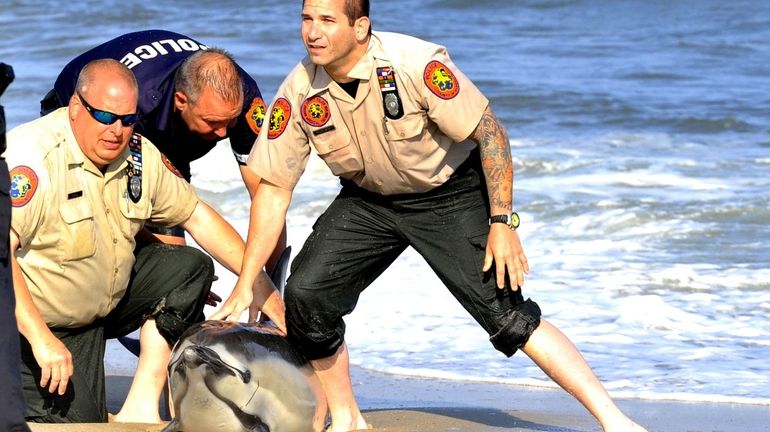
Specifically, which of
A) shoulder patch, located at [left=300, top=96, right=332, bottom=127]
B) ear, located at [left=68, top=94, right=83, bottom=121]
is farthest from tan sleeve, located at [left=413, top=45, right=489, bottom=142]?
ear, located at [left=68, top=94, right=83, bottom=121]

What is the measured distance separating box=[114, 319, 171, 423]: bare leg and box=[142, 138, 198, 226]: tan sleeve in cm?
41

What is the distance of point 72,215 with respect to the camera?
457cm

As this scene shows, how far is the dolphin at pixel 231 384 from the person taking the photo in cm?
424

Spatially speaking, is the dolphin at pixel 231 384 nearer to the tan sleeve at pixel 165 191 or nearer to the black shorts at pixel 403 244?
the black shorts at pixel 403 244

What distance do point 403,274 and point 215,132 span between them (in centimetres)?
284

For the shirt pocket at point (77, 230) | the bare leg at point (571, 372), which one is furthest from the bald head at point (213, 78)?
the bare leg at point (571, 372)

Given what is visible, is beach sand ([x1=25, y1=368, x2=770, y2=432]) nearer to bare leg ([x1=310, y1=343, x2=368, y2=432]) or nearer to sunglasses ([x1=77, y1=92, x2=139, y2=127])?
bare leg ([x1=310, y1=343, x2=368, y2=432])

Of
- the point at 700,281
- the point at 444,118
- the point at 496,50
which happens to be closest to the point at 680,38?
the point at 496,50

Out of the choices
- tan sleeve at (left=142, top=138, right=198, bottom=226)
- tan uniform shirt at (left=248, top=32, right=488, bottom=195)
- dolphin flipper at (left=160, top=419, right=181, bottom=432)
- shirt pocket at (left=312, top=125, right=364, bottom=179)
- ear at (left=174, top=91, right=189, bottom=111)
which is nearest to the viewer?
dolphin flipper at (left=160, top=419, right=181, bottom=432)

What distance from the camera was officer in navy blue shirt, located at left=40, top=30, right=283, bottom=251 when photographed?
17.4 ft

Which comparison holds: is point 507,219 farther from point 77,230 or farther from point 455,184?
point 77,230

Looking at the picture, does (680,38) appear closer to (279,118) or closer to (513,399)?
(513,399)

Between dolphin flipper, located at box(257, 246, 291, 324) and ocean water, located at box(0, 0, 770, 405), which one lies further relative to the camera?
ocean water, located at box(0, 0, 770, 405)

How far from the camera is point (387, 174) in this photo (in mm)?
4605
